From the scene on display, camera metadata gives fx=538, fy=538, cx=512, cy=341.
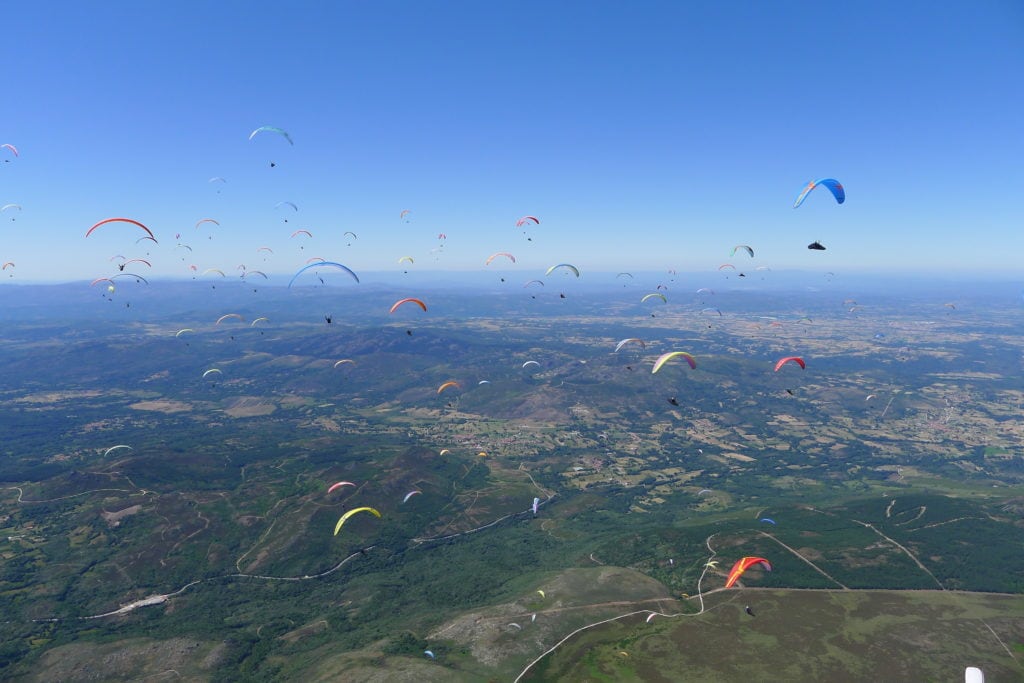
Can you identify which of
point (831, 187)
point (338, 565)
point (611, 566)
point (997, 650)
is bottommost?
point (338, 565)

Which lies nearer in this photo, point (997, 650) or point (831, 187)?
point (831, 187)

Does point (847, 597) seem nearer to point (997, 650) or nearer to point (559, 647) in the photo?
point (997, 650)

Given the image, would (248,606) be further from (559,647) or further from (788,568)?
(788,568)

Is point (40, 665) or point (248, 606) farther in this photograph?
point (248, 606)

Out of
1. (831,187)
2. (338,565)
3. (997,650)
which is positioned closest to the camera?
(831,187)

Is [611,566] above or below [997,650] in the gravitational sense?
below

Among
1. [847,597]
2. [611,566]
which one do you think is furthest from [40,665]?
[847,597]

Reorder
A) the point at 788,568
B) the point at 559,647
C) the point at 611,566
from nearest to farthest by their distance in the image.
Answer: the point at 559,647
the point at 788,568
the point at 611,566

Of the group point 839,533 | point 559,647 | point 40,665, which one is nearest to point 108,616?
point 40,665

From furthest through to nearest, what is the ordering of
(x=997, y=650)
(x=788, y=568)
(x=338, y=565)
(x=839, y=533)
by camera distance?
(x=338, y=565)
(x=839, y=533)
(x=788, y=568)
(x=997, y=650)
